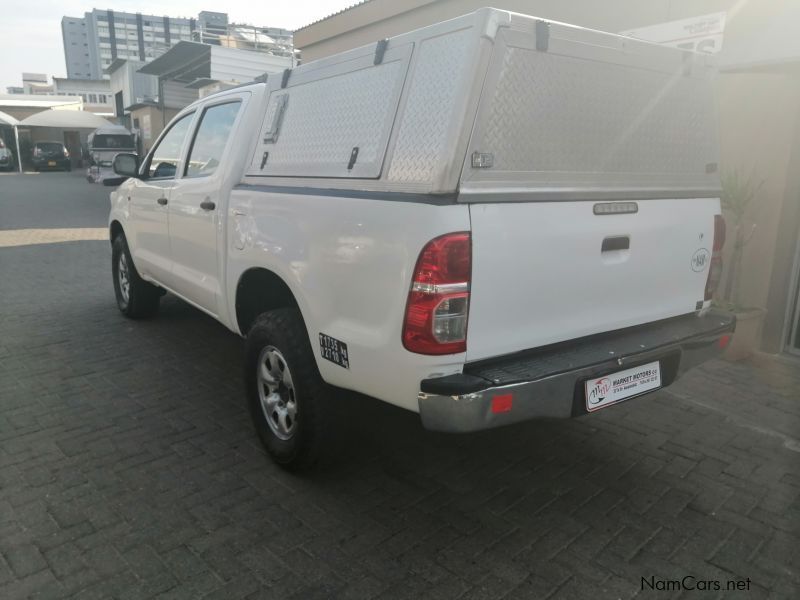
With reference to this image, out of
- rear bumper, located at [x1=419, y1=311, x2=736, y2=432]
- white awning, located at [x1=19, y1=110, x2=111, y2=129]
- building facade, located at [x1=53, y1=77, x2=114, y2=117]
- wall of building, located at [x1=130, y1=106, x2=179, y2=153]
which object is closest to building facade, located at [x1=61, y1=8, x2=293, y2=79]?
building facade, located at [x1=53, y1=77, x2=114, y2=117]

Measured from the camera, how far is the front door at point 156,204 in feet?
15.3

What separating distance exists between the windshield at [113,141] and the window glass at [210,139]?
88.6ft

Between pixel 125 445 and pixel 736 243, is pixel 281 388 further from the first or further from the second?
pixel 736 243

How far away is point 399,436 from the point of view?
3.70 metres

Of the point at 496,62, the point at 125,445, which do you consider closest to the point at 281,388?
the point at 125,445

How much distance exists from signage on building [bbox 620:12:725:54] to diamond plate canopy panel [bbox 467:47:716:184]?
245 centimetres

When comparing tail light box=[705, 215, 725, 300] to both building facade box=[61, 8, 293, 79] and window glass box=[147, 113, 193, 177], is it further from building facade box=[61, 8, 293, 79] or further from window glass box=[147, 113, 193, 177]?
building facade box=[61, 8, 293, 79]

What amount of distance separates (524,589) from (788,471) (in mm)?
1897

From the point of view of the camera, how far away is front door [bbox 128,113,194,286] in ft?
15.3

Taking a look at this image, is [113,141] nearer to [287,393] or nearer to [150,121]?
[150,121]

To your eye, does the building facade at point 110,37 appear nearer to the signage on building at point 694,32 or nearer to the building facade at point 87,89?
the building facade at point 87,89

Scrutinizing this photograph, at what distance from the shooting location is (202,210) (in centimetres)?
394

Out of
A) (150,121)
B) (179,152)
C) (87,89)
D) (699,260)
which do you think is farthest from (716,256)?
(87,89)

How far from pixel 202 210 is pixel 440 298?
2.24 meters
